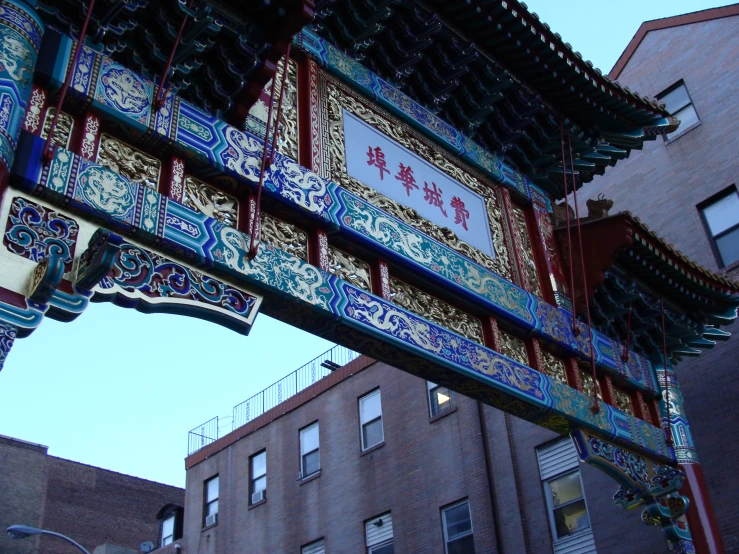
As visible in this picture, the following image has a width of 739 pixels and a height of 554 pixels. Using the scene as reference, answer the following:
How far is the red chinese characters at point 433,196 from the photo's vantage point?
27.8 ft

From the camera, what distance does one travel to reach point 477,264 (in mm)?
8336

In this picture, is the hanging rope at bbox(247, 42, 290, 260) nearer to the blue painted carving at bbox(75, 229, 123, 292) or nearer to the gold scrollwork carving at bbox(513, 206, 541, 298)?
the blue painted carving at bbox(75, 229, 123, 292)

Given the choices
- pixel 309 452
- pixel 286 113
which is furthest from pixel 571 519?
pixel 286 113

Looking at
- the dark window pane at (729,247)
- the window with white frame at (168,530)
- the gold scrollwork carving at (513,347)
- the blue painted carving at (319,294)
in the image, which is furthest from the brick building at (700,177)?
the window with white frame at (168,530)

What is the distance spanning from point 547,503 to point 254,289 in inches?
399

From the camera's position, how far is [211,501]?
22406 millimetres

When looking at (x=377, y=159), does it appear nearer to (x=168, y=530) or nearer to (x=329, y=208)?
(x=329, y=208)

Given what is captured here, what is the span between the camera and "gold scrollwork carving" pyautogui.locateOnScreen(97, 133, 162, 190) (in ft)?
19.4

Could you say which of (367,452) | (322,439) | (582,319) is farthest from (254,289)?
(322,439)

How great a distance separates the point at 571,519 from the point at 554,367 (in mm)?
6366

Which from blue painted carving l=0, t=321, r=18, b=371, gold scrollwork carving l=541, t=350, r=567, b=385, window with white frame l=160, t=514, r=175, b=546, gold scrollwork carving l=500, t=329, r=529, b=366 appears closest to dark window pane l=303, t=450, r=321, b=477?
window with white frame l=160, t=514, r=175, b=546

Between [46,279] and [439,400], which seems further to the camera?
[439,400]

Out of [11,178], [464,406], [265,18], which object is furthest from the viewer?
[464,406]

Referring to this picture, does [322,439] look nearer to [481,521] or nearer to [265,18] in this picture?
[481,521]
